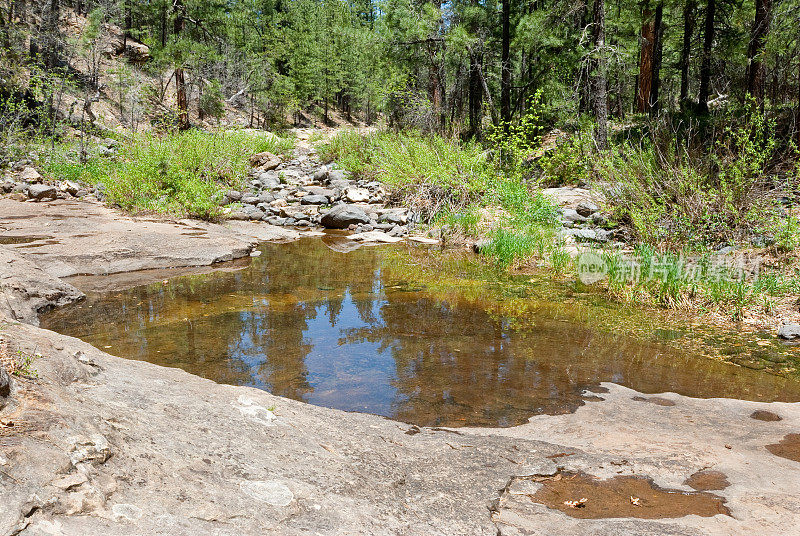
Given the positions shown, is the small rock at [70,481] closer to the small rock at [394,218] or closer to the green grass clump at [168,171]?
the green grass clump at [168,171]

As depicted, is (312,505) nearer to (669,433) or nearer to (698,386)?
(669,433)

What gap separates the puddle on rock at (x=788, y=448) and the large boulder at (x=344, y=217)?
1101cm

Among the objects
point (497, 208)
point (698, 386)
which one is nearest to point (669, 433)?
point (698, 386)

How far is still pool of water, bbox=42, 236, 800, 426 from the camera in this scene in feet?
14.3

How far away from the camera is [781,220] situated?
7.44 m

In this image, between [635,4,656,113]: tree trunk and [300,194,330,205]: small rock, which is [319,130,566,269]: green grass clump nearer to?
[300,194,330,205]: small rock

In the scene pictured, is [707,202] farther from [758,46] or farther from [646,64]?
[646,64]

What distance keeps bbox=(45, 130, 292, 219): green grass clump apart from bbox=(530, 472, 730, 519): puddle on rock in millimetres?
10645

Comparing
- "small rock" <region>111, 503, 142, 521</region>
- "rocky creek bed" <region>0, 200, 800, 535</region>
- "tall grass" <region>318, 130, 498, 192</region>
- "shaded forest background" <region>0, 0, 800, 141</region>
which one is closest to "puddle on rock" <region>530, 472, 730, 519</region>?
"rocky creek bed" <region>0, 200, 800, 535</region>

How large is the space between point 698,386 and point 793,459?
58.9 inches

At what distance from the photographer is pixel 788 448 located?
3.19 meters

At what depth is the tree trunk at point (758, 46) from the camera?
11.1m

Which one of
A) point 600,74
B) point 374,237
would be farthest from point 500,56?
point 374,237

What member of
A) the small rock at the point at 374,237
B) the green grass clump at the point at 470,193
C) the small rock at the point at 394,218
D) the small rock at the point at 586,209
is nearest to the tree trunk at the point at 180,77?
the green grass clump at the point at 470,193
